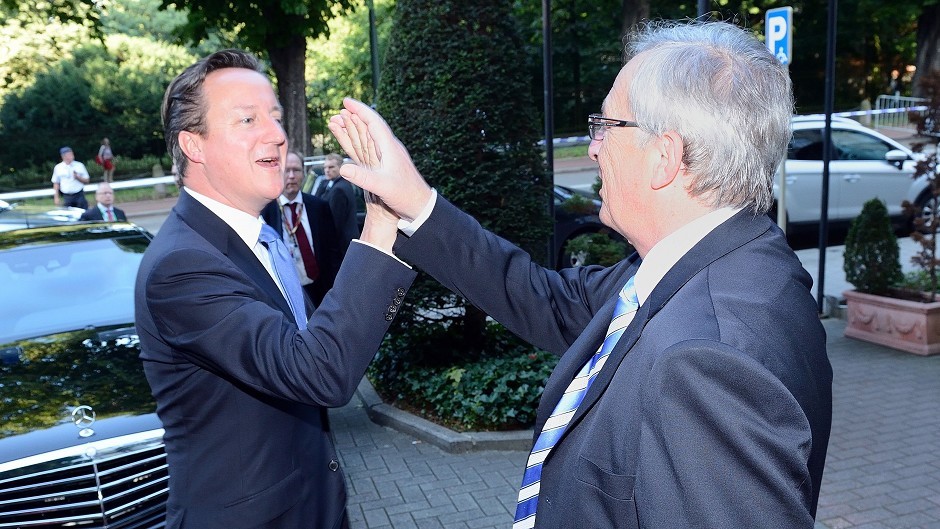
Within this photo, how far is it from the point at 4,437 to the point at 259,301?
243cm

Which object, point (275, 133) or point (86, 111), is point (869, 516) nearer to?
point (275, 133)

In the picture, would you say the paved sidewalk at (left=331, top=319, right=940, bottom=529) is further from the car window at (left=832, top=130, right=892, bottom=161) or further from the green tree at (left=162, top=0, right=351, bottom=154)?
the green tree at (left=162, top=0, right=351, bottom=154)

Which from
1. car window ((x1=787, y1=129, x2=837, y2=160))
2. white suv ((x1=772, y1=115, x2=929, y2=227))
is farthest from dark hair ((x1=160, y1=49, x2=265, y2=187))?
car window ((x1=787, y1=129, x2=837, y2=160))

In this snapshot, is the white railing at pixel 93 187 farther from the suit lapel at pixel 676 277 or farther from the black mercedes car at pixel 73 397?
the suit lapel at pixel 676 277

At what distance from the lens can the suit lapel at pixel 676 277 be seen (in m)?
1.48

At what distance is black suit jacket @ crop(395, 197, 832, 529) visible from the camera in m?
1.23

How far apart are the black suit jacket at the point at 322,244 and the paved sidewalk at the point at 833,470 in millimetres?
1056

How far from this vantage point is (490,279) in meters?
2.11

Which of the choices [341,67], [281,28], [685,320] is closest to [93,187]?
[341,67]

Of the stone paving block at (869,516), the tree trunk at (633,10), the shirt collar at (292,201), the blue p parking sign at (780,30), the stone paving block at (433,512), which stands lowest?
the stone paving block at (433,512)

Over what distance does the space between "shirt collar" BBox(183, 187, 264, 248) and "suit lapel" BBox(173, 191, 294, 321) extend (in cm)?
1

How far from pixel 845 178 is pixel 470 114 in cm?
914

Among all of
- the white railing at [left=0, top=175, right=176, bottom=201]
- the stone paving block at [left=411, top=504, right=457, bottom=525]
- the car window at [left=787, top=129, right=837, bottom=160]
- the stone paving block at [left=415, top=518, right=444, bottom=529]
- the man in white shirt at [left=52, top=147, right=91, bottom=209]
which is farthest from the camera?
the white railing at [left=0, top=175, right=176, bottom=201]

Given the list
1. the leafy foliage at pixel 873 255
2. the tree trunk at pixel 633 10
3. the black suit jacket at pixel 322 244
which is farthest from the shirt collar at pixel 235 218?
the tree trunk at pixel 633 10
